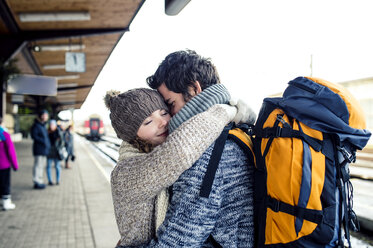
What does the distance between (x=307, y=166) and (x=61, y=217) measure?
16.2ft

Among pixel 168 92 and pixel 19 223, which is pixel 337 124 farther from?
pixel 19 223

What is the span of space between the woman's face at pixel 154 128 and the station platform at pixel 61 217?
311 cm

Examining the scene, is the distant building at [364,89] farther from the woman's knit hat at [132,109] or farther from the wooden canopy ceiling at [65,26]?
the woman's knit hat at [132,109]

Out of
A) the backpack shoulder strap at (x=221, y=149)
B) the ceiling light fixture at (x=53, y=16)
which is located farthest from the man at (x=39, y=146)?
the backpack shoulder strap at (x=221, y=149)

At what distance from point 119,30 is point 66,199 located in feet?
14.0

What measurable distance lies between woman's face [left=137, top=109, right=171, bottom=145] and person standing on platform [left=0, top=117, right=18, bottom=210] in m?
4.82

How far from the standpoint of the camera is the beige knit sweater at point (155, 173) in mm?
982

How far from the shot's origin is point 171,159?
987mm

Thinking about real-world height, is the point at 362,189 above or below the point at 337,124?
below

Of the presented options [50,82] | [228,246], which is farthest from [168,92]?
[50,82]

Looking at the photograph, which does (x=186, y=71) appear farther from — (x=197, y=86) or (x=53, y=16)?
(x=53, y=16)

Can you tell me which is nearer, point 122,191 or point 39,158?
point 122,191

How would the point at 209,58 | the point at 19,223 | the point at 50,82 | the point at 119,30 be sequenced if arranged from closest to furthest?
the point at 209,58, the point at 19,223, the point at 119,30, the point at 50,82

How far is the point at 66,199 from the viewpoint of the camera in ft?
19.9
